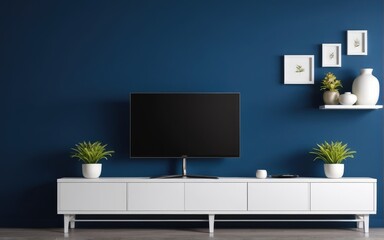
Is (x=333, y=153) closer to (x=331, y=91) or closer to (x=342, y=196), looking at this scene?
(x=342, y=196)

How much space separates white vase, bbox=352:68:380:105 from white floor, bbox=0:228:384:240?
4.24 feet

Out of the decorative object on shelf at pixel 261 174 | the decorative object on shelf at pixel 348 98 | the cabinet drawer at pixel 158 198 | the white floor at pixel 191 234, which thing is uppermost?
the decorative object on shelf at pixel 348 98

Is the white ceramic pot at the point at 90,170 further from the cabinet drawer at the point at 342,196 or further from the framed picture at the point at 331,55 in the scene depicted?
the framed picture at the point at 331,55

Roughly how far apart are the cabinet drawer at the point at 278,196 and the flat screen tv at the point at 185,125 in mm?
453

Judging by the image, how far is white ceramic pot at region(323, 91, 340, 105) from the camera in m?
6.21

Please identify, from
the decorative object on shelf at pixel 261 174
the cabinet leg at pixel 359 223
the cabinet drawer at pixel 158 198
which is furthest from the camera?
the cabinet leg at pixel 359 223

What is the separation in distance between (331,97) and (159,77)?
1.75 m

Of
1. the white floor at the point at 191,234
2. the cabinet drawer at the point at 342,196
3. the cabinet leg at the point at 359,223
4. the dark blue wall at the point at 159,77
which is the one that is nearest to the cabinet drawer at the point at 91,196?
the white floor at the point at 191,234

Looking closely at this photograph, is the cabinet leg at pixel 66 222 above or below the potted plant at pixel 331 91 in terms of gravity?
below

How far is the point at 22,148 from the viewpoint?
6.39m

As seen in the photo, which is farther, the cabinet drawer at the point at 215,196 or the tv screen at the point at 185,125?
the tv screen at the point at 185,125

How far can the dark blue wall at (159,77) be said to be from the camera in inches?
252

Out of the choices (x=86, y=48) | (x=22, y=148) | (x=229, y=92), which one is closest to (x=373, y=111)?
(x=229, y=92)

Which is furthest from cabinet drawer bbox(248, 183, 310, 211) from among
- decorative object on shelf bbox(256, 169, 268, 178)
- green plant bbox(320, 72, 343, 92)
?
green plant bbox(320, 72, 343, 92)
